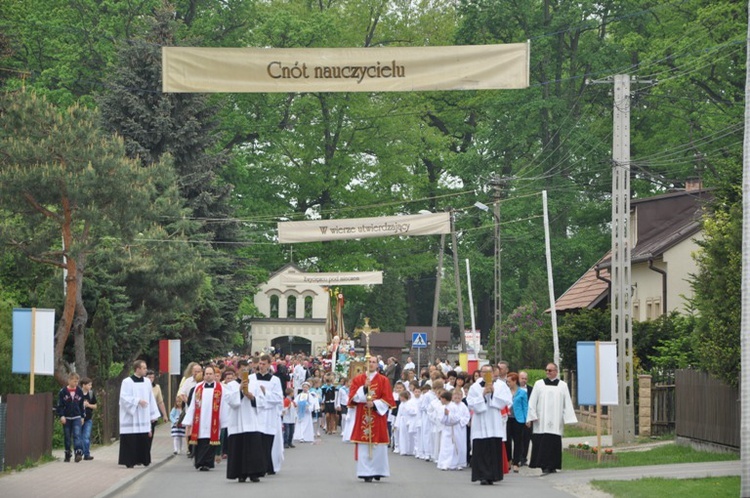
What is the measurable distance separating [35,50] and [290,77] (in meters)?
47.6

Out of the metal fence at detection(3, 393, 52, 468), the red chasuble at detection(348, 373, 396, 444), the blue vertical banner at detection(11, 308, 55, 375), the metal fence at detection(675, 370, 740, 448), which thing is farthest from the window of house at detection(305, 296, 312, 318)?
the red chasuble at detection(348, 373, 396, 444)

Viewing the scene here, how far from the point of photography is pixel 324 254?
2677 inches

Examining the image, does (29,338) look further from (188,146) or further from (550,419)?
(188,146)

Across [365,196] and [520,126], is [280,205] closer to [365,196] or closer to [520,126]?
[365,196]

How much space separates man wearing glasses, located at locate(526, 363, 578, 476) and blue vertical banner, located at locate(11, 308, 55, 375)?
27.1ft

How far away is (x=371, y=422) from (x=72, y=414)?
600 centimetres

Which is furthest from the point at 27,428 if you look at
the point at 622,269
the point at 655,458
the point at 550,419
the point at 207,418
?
the point at 622,269

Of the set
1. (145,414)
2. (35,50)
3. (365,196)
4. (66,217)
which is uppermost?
(35,50)

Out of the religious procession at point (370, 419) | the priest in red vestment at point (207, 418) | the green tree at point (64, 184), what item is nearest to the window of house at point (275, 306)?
the green tree at point (64, 184)

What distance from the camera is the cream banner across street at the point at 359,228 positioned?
129 ft

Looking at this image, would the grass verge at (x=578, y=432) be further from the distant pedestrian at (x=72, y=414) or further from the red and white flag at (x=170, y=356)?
the distant pedestrian at (x=72, y=414)

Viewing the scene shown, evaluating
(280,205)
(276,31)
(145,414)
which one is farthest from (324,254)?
(145,414)

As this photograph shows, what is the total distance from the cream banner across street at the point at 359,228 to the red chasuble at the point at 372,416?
16265 mm

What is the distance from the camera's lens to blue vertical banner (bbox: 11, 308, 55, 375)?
929 inches
